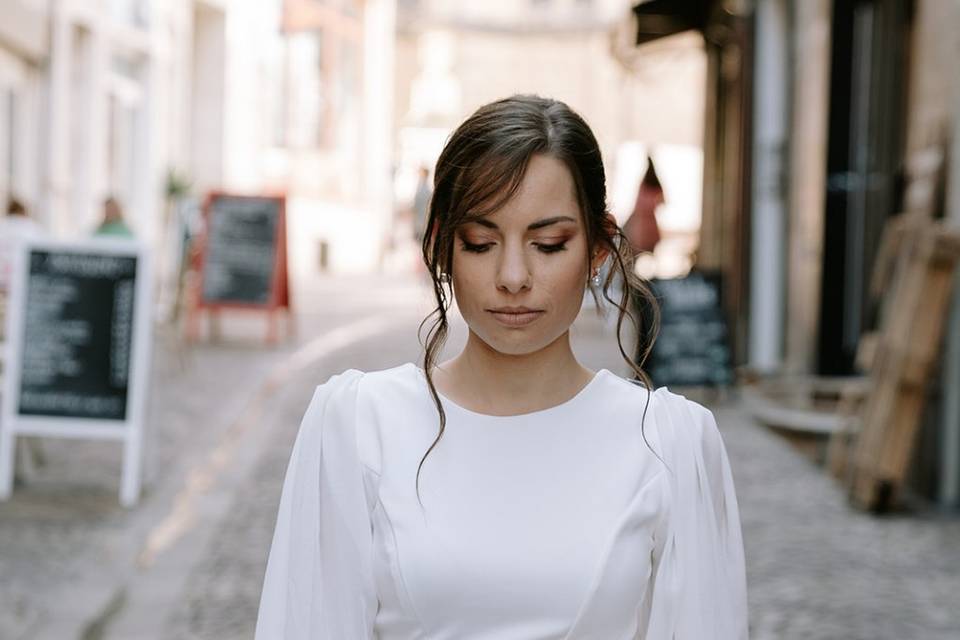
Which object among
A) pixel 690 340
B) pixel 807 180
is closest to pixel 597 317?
pixel 690 340

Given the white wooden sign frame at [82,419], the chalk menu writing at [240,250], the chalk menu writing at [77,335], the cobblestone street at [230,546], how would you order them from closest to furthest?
the cobblestone street at [230,546] < the white wooden sign frame at [82,419] < the chalk menu writing at [77,335] < the chalk menu writing at [240,250]

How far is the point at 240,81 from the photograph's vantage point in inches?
928

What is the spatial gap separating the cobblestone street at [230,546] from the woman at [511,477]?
112 inches

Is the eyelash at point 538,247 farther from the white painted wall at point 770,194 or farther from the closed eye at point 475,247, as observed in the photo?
the white painted wall at point 770,194

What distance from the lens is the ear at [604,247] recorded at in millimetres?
1708

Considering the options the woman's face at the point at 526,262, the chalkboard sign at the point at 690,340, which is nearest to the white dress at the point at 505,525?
the woman's face at the point at 526,262

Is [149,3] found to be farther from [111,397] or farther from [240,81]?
[111,397]

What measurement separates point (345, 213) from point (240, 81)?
8.04 meters

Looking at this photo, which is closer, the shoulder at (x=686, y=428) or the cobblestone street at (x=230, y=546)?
the shoulder at (x=686, y=428)

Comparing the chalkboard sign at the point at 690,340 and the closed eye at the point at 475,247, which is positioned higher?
the closed eye at the point at 475,247

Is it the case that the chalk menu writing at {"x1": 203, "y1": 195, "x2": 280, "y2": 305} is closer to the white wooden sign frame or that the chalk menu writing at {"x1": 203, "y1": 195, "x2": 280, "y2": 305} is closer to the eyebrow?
the white wooden sign frame

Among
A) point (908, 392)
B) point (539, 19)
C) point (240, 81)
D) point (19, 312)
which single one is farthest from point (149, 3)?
point (539, 19)

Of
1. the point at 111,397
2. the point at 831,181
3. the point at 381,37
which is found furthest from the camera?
the point at 381,37

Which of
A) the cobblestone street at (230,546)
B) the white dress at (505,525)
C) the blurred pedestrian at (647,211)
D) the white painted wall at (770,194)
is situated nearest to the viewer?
the white dress at (505,525)
